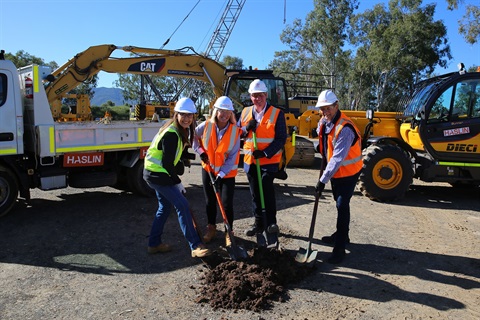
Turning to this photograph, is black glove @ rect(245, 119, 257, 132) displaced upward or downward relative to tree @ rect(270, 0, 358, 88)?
downward

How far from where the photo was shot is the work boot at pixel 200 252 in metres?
4.23

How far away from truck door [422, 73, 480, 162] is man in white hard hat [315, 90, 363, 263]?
12.6 ft

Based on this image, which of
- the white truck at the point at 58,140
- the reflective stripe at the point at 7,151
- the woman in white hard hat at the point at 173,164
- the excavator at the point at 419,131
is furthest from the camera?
the excavator at the point at 419,131

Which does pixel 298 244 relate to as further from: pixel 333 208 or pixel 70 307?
pixel 70 307

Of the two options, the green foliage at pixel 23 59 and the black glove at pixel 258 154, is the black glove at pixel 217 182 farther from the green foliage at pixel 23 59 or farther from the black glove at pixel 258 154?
the green foliage at pixel 23 59

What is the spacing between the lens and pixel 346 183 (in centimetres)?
451

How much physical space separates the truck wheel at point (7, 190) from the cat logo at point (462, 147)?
7689mm

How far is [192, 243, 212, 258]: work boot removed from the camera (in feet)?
13.9

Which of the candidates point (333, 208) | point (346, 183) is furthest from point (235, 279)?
point (333, 208)

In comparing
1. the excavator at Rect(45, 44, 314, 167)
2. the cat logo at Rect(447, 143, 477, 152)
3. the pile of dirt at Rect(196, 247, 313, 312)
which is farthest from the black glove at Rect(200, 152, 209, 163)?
the cat logo at Rect(447, 143, 477, 152)

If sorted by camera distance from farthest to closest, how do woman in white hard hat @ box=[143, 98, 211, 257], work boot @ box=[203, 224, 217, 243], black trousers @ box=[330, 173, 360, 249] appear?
work boot @ box=[203, 224, 217, 243] → black trousers @ box=[330, 173, 360, 249] → woman in white hard hat @ box=[143, 98, 211, 257]

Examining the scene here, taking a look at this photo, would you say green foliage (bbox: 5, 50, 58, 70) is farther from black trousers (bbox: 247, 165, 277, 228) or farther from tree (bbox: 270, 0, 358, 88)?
black trousers (bbox: 247, 165, 277, 228)

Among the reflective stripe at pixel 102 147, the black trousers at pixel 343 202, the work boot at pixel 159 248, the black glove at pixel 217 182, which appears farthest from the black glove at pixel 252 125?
the reflective stripe at pixel 102 147

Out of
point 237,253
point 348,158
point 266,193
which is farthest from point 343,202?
point 237,253
